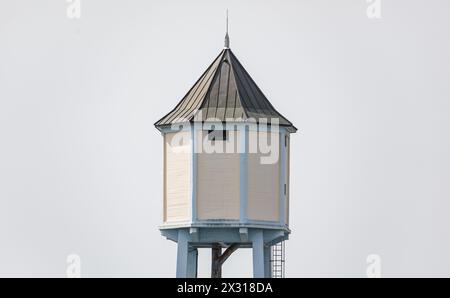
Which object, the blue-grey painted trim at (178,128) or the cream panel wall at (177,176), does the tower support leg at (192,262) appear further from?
the blue-grey painted trim at (178,128)

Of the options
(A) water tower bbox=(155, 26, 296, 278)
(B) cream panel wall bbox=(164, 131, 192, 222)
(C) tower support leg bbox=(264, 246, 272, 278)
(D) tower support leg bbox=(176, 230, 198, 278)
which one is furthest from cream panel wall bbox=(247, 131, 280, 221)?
(D) tower support leg bbox=(176, 230, 198, 278)

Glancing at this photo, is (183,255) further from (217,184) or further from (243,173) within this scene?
(243,173)

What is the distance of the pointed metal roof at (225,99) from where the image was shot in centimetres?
9056

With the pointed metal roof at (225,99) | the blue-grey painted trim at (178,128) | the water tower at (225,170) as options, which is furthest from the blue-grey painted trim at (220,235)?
the pointed metal roof at (225,99)

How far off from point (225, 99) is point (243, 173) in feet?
8.27

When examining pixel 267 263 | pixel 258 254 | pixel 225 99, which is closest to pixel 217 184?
pixel 258 254

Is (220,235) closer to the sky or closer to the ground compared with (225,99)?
closer to the ground

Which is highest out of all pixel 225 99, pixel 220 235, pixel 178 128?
pixel 225 99

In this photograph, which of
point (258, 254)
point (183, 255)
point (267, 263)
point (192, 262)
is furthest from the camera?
point (192, 262)

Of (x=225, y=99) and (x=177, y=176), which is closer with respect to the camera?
(x=177, y=176)

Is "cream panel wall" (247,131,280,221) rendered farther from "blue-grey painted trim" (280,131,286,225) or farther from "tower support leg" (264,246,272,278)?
"tower support leg" (264,246,272,278)

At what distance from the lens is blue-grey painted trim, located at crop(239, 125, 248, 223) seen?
294 ft

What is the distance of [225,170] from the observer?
90000 mm
